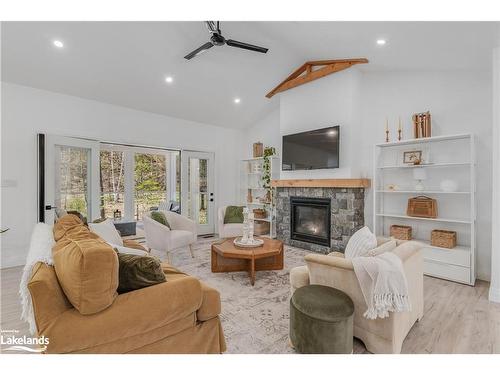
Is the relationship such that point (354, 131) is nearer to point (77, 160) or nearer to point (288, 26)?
point (288, 26)

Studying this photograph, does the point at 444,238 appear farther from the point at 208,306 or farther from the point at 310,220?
the point at 208,306

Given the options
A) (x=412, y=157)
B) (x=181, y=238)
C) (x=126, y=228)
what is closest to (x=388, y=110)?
(x=412, y=157)

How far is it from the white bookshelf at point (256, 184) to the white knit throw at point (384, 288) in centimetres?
395

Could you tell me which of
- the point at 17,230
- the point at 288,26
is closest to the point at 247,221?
the point at 288,26

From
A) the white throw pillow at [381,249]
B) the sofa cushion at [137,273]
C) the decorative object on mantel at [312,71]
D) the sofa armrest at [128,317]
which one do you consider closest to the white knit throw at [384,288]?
the white throw pillow at [381,249]

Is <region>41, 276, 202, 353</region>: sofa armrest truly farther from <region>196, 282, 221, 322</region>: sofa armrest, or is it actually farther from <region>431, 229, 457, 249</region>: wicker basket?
<region>431, 229, 457, 249</region>: wicker basket

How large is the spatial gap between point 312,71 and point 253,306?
4050mm

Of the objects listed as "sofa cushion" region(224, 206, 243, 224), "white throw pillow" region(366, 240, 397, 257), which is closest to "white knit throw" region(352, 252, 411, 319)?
"white throw pillow" region(366, 240, 397, 257)

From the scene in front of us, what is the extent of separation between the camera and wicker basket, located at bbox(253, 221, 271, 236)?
19.4ft

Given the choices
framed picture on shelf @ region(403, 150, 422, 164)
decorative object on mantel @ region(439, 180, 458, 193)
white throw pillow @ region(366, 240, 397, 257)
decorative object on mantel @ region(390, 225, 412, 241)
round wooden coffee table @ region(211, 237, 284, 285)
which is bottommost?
round wooden coffee table @ region(211, 237, 284, 285)

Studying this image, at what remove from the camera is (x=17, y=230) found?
386 cm

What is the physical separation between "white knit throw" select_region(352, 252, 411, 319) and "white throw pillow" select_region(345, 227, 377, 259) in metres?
0.37

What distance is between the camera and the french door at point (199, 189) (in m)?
5.83
